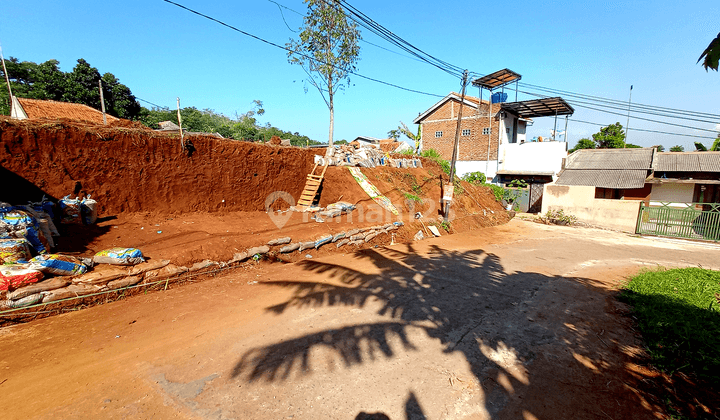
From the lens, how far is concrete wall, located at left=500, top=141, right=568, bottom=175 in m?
19.8

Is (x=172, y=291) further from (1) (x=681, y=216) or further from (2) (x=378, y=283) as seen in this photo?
(1) (x=681, y=216)

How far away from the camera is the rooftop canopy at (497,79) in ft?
64.0

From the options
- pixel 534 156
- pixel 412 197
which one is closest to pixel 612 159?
pixel 534 156

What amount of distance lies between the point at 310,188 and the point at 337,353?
8395mm

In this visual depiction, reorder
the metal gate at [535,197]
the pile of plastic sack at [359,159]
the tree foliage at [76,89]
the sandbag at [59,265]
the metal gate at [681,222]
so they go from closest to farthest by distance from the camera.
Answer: the sandbag at [59,265] < the metal gate at [681,222] < the pile of plastic sack at [359,159] < the metal gate at [535,197] < the tree foliage at [76,89]

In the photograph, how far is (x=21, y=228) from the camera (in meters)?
4.66

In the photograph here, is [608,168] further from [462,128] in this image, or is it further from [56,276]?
[56,276]

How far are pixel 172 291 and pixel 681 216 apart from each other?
18.3 m

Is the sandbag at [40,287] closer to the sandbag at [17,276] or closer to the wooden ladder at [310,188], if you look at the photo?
the sandbag at [17,276]

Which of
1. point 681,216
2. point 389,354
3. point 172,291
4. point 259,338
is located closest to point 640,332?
point 389,354

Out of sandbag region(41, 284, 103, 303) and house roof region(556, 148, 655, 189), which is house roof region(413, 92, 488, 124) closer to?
house roof region(556, 148, 655, 189)

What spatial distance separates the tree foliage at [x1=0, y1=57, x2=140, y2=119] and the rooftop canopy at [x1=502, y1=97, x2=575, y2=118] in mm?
29378

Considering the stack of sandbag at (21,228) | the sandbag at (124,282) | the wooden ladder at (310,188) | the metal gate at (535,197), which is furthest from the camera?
the metal gate at (535,197)

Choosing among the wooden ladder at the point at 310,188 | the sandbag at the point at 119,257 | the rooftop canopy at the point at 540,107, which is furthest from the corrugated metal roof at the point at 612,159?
the sandbag at the point at 119,257
